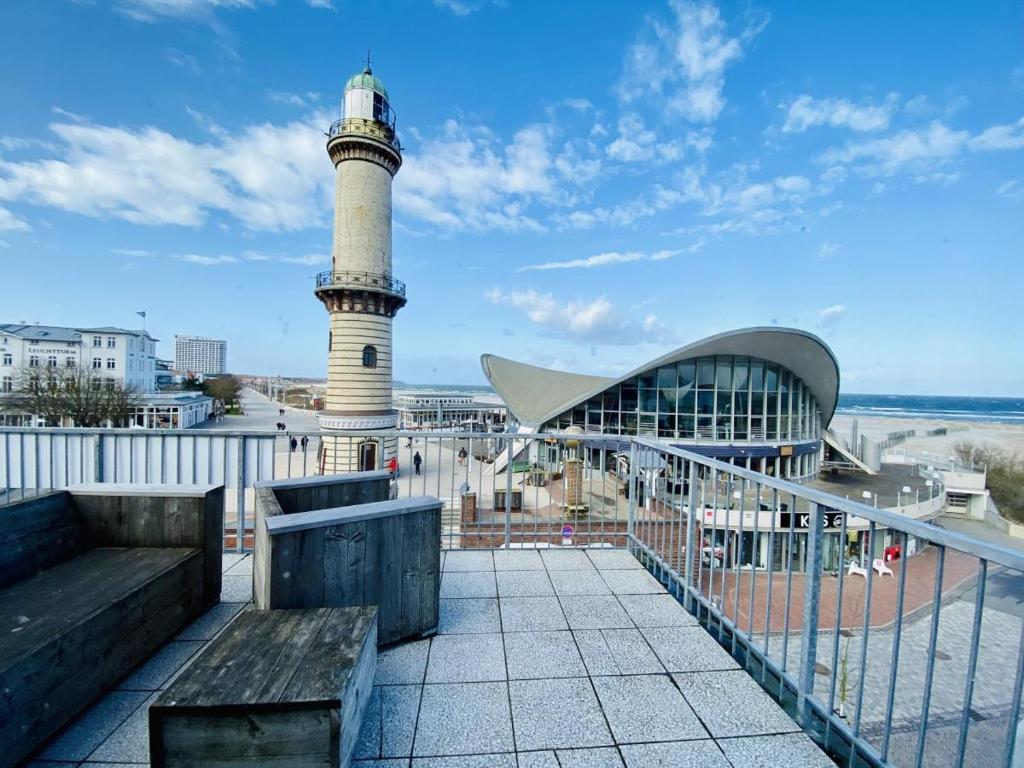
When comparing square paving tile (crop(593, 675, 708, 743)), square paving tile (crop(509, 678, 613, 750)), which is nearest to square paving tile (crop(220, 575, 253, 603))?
square paving tile (crop(509, 678, 613, 750))

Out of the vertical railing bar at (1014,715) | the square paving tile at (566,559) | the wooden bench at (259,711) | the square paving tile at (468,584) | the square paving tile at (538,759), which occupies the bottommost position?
the square paving tile at (566,559)

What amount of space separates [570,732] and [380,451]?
293 centimetres

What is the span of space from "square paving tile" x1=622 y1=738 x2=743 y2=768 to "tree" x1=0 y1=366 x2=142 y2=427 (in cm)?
3101

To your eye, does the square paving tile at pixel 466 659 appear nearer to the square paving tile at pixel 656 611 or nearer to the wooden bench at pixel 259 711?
the wooden bench at pixel 259 711

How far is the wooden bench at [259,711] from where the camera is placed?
5.45ft

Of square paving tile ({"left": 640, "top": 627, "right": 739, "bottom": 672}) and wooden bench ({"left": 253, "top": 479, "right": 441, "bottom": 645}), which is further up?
wooden bench ({"left": 253, "top": 479, "right": 441, "bottom": 645})

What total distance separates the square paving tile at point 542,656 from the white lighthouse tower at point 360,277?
600 inches

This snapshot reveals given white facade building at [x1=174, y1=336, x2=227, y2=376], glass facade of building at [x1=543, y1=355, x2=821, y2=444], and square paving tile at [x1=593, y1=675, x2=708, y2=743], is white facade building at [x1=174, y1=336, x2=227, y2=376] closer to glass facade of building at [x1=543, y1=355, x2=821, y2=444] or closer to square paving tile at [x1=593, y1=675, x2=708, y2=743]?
glass facade of building at [x1=543, y1=355, x2=821, y2=444]

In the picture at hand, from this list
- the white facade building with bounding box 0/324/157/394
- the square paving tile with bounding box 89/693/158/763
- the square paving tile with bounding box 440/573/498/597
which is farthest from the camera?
the white facade building with bounding box 0/324/157/394

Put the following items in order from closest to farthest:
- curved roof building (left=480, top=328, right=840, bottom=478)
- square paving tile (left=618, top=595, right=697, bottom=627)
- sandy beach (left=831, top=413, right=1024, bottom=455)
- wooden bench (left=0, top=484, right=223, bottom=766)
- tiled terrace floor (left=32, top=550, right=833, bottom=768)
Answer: wooden bench (left=0, top=484, right=223, bottom=766) → tiled terrace floor (left=32, top=550, right=833, bottom=768) → square paving tile (left=618, top=595, right=697, bottom=627) → curved roof building (left=480, top=328, right=840, bottom=478) → sandy beach (left=831, top=413, right=1024, bottom=455)

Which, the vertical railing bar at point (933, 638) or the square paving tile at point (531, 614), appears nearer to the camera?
the vertical railing bar at point (933, 638)

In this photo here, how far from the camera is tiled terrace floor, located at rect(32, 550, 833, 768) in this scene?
2.12 meters

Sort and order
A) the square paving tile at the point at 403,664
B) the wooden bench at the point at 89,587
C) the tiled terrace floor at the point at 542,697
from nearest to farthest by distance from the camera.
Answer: the wooden bench at the point at 89,587 < the tiled terrace floor at the point at 542,697 < the square paving tile at the point at 403,664

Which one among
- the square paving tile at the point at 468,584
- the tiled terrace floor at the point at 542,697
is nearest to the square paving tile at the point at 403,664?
the tiled terrace floor at the point at 542,697
